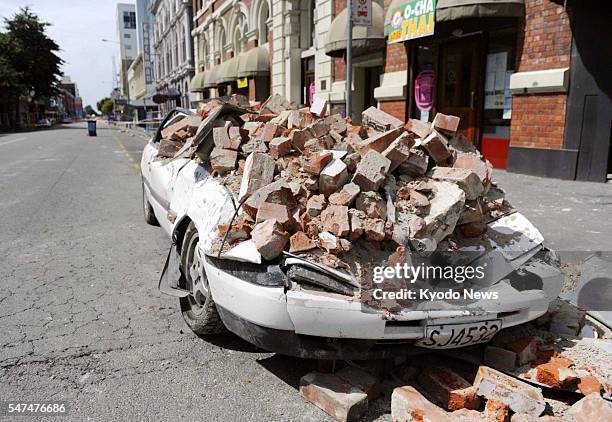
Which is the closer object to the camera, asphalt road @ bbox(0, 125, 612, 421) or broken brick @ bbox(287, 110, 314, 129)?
asphalt road @ bbox(0, 125, 612, 421)

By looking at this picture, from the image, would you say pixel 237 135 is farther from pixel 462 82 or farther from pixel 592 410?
pixel 462 82

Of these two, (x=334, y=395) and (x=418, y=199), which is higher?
(x=418, y=199)

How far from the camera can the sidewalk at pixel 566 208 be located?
19.0 feet

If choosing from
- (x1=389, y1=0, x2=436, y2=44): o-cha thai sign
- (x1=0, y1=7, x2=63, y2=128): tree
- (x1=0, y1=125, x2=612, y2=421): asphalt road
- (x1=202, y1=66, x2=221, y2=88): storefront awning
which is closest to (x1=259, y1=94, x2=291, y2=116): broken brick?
(x1=0, y1=125, x2=612, y2=421): asphalt road

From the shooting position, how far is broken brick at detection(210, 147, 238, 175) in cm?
362

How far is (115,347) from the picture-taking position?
3.38m

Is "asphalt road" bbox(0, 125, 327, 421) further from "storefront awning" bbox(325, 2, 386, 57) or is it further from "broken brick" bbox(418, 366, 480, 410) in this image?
"storefront awning" bbox(325, 2, 386, 57)

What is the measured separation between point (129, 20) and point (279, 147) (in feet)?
459

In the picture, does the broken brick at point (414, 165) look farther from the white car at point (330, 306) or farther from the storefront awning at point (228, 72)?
the storefront awning at point (228, 72)

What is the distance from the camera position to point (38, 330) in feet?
11.9

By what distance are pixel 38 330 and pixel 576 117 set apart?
9.38 meters

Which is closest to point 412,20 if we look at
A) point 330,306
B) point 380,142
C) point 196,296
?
point 380,142

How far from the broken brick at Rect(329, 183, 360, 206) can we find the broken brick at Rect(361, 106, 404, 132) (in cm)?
101

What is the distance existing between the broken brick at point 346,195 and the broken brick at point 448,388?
3.59 feet
